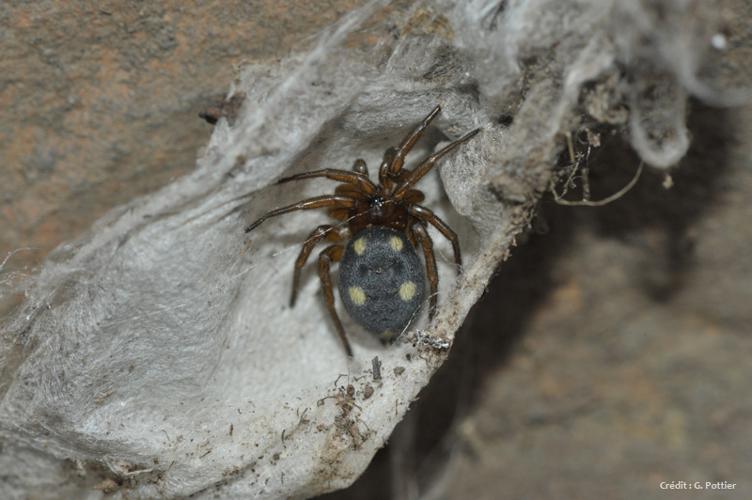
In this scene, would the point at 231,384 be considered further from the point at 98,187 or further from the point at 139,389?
the point at 98,187

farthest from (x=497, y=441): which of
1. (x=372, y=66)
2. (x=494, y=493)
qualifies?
(x=372, y=66)

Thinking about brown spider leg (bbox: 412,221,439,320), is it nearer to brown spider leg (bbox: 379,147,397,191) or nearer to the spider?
the spider

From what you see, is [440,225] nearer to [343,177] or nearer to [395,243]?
[395,243]

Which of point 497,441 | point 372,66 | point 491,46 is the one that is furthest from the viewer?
point 497,441

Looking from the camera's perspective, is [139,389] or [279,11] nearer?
[279,11]

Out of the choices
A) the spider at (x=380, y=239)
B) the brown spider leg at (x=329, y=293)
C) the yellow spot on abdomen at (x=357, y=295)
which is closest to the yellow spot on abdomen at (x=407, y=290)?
the spider at (x=380, y=239)

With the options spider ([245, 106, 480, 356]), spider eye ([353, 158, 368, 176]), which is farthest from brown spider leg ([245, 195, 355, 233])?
spider eye ([353, 158, 368, 176])

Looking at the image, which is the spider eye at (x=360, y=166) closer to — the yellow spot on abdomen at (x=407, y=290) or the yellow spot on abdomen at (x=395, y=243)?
the yellow spot on abdomen at (x=395, y=243)

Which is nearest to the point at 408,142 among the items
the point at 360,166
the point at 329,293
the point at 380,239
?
the point at 360,166
